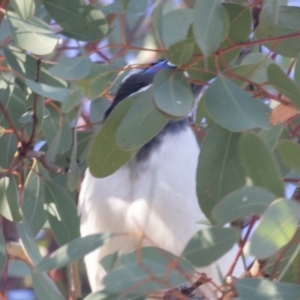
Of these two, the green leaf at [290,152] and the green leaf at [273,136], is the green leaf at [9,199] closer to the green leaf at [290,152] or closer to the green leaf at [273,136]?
the green leaf at [273,136]

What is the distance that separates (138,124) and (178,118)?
14cm

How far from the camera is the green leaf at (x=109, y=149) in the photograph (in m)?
1.30

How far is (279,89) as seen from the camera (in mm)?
1164

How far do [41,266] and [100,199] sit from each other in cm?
75

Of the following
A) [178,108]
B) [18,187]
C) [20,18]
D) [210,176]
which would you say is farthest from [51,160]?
[178,108]

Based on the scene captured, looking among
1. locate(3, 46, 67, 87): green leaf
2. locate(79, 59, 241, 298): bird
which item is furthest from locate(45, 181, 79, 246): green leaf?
locate(3, 46, 67, 87): green leaf

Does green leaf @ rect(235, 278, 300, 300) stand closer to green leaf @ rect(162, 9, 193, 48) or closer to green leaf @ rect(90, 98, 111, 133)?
green leaf @ rect(162, 9, 193, 48)

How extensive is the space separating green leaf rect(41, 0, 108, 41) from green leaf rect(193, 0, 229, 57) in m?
0.38

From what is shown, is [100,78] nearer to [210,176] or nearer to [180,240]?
[210,176]

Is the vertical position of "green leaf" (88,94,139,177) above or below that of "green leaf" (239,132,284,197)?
below

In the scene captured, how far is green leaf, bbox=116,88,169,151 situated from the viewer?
1.24 m

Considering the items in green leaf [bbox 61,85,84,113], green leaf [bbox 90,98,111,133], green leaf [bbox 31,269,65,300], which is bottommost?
green leaf [bbox 31,269,65,300]

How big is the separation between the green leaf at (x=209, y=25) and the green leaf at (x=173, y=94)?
7cm

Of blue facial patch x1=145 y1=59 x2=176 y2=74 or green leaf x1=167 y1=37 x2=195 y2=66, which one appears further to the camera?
blue facial patch x1=145 y1=59 x2=176 y2=74
